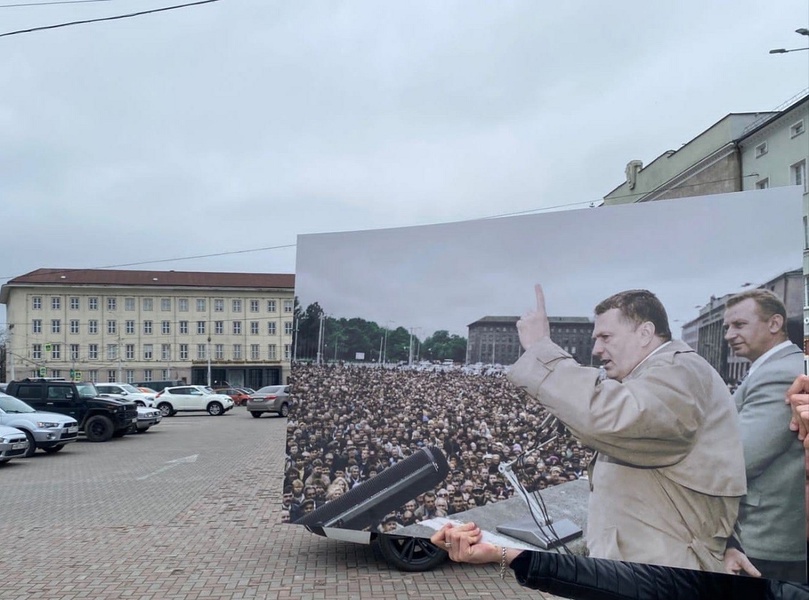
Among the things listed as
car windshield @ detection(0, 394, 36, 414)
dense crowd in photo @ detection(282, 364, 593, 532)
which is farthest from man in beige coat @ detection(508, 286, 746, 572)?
car windshield @ detection(0, 394, 36, 414)

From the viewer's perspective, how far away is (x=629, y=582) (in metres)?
2.84

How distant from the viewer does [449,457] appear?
403 cm

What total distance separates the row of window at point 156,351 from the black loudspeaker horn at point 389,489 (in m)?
78.7

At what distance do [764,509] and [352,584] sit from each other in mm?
4799

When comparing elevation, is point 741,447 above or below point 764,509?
above

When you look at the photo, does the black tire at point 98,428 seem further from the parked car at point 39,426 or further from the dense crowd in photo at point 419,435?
the dense crowd in photo at point 419,435

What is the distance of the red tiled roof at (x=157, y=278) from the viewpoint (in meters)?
82.4

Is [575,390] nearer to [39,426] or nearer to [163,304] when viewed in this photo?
[39,426]

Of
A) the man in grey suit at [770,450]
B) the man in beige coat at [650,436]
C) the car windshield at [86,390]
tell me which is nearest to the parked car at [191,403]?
the car windshield at [86,390]

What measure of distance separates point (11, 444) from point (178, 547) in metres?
9.78

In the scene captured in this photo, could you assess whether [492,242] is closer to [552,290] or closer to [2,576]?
[552,290]

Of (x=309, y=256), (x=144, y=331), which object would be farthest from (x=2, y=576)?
(x=144, y=331)

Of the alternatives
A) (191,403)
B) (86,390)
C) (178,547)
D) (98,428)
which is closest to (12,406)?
(98,428)

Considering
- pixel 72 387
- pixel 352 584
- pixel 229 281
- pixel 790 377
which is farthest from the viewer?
pixel 229 281
